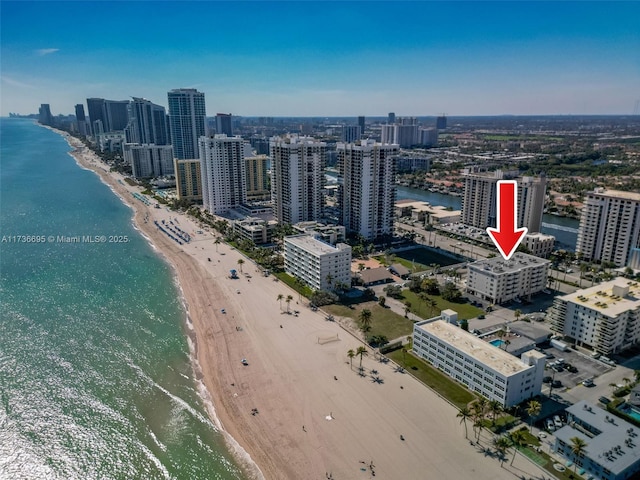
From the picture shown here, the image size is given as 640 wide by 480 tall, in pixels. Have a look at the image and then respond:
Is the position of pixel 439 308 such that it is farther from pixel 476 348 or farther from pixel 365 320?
pixel 476 348

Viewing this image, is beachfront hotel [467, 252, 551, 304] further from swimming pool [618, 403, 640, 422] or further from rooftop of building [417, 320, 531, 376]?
swimming pool [618, 403, 640, 422]

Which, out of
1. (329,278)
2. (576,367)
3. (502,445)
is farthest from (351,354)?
(576,367)

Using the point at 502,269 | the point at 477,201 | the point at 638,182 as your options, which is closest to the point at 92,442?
the point at 502,269

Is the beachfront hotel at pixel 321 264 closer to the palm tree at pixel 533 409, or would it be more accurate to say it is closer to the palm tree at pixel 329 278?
the palm tree at pixel 329 278

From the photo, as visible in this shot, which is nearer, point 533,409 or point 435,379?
point 533,409

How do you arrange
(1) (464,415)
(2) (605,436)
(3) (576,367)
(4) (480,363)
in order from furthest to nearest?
(3) (576,367)
(4) (480,363)
(1) (464,415)
(2) (605,436)

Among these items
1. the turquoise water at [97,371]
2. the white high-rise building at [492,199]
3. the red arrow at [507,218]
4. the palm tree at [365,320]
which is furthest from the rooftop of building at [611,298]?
the turquoise water at [97,371]

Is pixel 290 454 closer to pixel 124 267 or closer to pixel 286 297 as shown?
pixel 286 297
